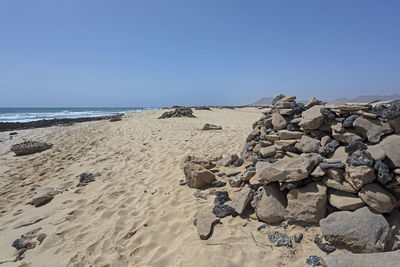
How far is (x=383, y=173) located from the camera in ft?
8.30

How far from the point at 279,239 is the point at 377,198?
1.38 m

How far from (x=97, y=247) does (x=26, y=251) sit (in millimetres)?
1192

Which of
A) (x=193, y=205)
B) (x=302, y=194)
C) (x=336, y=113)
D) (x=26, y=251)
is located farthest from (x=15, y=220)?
(x=336, y=113)

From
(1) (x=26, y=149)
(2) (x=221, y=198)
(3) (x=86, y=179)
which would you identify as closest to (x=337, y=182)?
(2) (x=221, y=198)

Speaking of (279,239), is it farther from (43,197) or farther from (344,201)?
(43,197)

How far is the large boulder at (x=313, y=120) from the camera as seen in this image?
3.77 metres

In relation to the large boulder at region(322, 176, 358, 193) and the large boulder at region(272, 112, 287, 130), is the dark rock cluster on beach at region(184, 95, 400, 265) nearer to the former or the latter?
the large boulder at region(322, 176, 358, 193)

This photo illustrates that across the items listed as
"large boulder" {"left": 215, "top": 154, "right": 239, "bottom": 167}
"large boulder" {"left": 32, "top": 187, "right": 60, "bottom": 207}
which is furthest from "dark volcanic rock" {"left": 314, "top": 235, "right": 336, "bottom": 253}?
"large boulder" {"left": 32, "top": 187, "right": 60, "bottom": 207}

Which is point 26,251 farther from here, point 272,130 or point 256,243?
point 272,130

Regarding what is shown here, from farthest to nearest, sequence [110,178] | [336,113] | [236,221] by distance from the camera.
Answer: [110,178] < [336,113] < [236,221]

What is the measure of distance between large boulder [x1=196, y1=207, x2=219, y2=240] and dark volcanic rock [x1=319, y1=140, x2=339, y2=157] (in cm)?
229

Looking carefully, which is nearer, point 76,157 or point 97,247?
point 97,247

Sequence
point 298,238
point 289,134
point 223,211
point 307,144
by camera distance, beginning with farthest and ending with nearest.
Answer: point 289,134
point 307,144
point 223,211
point 298,238

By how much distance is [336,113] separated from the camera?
12.1 ft
